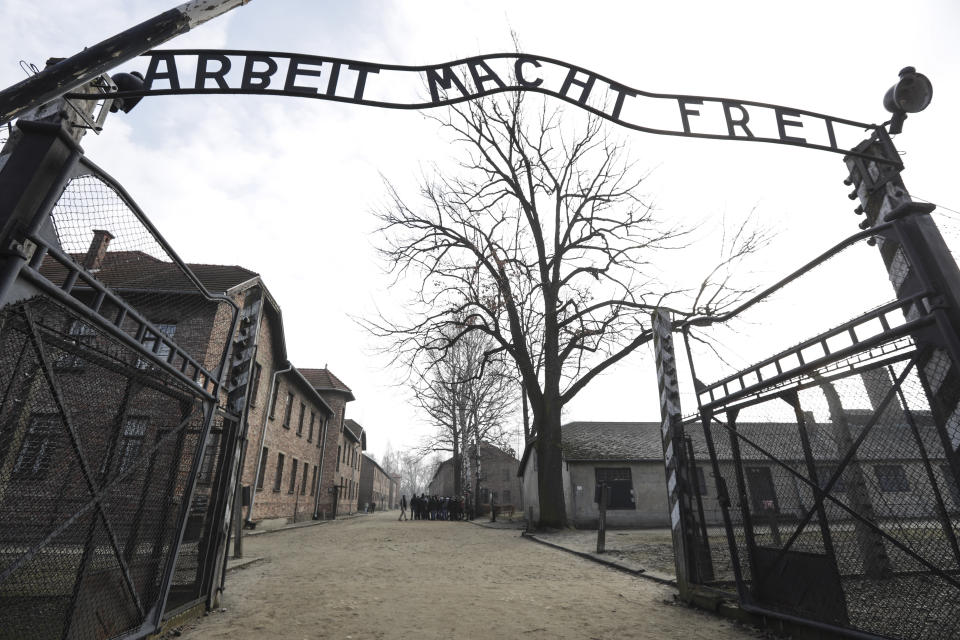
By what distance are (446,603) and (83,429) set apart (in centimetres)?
372

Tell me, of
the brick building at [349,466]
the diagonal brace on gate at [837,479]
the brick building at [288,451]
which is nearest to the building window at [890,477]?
the diagonal brace on gate at [837,479]

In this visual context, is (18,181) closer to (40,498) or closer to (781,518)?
Answer: (40,498)

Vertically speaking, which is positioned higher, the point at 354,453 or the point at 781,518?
the point at 354,453

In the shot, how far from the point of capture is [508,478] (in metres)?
59.2

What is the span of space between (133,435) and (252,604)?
2.42m

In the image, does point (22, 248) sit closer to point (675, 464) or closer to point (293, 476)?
point (675, 464)

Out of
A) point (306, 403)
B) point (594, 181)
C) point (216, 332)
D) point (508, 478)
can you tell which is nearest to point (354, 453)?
point (306, 403)

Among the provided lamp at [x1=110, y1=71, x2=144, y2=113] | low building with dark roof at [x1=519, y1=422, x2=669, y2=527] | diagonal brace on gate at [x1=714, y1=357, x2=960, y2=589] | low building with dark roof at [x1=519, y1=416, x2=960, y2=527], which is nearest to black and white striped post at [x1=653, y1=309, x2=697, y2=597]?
low building with dark roof at [x1=519, y1=416, x2=960, y2=527]

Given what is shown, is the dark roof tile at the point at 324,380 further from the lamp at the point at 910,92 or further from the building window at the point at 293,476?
the lamp at the point at 910,92

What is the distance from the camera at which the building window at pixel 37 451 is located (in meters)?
2.86

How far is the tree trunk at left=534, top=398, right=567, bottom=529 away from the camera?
15.5 metres

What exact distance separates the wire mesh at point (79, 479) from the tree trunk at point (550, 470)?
42.7 ft

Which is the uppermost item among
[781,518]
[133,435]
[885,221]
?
[885,221]

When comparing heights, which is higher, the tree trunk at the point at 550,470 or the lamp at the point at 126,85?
the lamp at the point at 126,85
